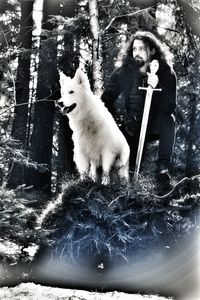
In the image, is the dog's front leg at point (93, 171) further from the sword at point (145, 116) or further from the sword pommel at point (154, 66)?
the sword pommel at point (154, 66)

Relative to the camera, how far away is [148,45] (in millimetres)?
1789

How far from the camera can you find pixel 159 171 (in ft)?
5.82

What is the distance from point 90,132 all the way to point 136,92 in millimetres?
286

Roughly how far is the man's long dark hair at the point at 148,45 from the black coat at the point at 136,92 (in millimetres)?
20

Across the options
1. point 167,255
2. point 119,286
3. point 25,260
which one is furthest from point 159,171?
point 25,260

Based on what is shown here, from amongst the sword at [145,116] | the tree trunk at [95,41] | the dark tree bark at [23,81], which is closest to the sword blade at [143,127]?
the sword at [145,116]

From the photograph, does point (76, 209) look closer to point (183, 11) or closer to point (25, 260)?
point (25, 260)

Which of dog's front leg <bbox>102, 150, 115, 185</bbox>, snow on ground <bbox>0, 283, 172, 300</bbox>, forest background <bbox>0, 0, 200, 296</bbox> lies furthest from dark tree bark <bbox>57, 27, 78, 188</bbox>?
snow on ground <bbox>0, 283, 172, 300</bbox>

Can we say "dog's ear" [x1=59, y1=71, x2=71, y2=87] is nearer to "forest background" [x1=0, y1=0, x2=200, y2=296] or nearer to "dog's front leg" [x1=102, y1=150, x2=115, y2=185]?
"forest background" [x1=0, y1=0, x2=200, y2=296]

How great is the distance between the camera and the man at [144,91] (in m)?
1.78

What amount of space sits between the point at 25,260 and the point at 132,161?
66 centimetres

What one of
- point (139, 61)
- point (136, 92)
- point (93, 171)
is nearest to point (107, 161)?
point (93, 171)

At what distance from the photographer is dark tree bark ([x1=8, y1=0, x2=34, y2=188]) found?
176 cm

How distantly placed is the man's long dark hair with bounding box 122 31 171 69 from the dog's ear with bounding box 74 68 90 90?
189 mm
